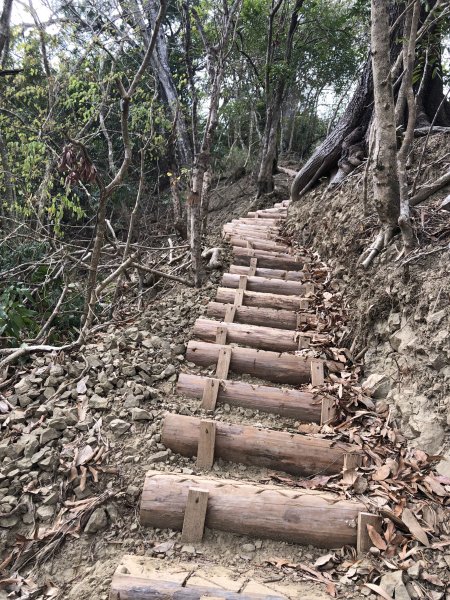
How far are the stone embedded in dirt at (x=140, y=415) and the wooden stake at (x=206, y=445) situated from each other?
0.41 m

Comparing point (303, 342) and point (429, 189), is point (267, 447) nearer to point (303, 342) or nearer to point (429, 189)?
point (303, 342)

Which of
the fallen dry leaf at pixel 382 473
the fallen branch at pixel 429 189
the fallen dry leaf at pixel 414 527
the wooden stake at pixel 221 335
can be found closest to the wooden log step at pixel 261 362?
the wooden stake at pixel 221 335

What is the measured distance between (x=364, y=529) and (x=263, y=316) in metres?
2.32

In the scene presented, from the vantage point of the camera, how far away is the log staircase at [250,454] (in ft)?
7.13

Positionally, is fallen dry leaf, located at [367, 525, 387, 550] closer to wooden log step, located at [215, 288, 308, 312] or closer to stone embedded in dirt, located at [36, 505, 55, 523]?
stone embedded in dirt, located at [36, 505, 55, 523]

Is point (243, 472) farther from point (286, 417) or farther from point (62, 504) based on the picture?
point (62, 504)

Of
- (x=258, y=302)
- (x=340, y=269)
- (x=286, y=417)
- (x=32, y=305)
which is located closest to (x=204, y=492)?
(x=286, y=417)

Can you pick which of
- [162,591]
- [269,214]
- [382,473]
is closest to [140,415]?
[162,591]

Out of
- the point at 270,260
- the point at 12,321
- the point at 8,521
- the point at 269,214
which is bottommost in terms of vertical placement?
the point at 8,521

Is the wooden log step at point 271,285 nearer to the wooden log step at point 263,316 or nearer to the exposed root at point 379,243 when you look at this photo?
the wooden log step at point 263,316

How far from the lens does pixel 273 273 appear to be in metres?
5.20

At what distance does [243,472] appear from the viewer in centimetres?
262

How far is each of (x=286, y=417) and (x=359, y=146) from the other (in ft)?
15.7

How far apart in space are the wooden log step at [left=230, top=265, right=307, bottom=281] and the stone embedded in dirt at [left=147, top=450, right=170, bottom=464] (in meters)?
2.79
